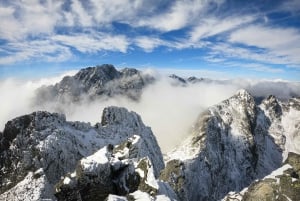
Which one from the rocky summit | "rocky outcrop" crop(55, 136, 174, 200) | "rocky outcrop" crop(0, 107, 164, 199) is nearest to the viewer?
"rocky outcrop" crop(55, 136, 174, 200)

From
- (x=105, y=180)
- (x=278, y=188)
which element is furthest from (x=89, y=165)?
(x=278, y=188)

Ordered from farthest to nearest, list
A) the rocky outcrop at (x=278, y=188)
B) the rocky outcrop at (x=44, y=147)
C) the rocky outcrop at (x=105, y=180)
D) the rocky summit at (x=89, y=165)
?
the rocky outcrop at (x=44, y=147), the rocky outcrop at (x=278, y=188), the rocky summit at (x=89, y=165), the rocky outcrop at (x=105, y=180)

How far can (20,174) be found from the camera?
87938mm

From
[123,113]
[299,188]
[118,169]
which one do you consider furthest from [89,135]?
[299,188]

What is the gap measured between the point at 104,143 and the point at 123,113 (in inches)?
1046

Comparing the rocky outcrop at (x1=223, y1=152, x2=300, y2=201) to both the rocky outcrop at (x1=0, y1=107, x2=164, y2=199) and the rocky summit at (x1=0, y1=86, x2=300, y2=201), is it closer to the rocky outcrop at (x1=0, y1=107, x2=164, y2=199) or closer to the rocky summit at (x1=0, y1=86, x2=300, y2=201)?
the rocky summit at (x1=0, y1=86, x2=300, y2=201)

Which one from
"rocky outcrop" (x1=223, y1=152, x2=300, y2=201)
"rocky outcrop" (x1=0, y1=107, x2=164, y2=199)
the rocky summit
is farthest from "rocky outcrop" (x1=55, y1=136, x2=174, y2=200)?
"rocky outcrop" (x1=0, y1=107, x2=164, y2=199)

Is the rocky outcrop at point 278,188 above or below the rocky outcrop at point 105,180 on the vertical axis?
below

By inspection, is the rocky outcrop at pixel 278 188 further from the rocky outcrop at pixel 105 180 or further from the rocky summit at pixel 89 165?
the rocky outcrop at pixel 105 180

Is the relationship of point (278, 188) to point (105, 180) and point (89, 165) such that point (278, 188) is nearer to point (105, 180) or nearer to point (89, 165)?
point (105, 180)

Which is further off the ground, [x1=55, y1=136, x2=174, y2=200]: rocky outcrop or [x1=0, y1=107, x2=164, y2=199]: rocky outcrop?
[x1=55, y1=136, x2=174, y2=200]: rocky outcrop

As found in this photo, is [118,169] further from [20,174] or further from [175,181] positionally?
[175,181]

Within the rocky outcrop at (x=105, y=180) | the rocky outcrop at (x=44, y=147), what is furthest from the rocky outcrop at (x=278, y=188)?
the rocky outcrop at (x=44, y=147)

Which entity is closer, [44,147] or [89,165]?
[89,165]
